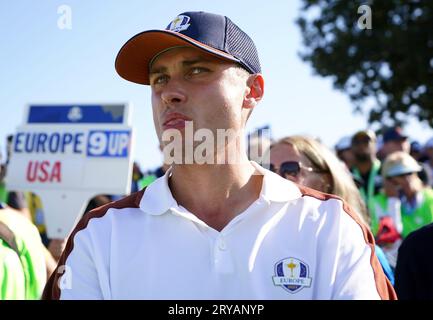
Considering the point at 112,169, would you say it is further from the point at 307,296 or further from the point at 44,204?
the point at 307,296

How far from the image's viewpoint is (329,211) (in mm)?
2143

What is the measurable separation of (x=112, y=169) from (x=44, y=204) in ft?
2.02

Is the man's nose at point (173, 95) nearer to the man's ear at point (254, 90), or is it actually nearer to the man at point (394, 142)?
the man's ear at point (254, 90)

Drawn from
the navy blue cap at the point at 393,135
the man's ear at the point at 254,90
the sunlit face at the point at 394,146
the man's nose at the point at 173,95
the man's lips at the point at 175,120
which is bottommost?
the man's lips at the point at 175,120

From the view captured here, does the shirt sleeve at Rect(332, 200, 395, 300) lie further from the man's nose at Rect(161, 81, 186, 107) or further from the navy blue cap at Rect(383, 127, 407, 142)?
the navy blue cap at Rect(383, 127, 407, 142)

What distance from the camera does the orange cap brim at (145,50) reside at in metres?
2.21

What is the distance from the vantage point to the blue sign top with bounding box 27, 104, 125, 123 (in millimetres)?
4949

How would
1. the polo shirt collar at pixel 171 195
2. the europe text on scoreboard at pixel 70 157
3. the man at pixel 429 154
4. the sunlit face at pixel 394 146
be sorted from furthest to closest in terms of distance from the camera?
the man at pixel 429 154 → the sunlit face at pixel 394 146 → the europe text on scoreboard at pixel 70 157 → the polo shirt collar at pixel 171 195

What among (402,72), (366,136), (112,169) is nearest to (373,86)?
(402,72)

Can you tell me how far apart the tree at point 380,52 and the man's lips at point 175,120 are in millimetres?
16581

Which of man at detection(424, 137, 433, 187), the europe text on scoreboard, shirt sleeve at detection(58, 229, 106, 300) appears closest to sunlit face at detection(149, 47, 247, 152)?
shirt sleeve at detection(58, 229, 106, 300)

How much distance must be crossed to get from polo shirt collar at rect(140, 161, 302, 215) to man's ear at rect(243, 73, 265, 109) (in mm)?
338

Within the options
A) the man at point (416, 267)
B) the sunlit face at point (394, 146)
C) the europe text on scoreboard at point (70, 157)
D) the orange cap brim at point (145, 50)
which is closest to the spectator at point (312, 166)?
the man at point (416, 267)
